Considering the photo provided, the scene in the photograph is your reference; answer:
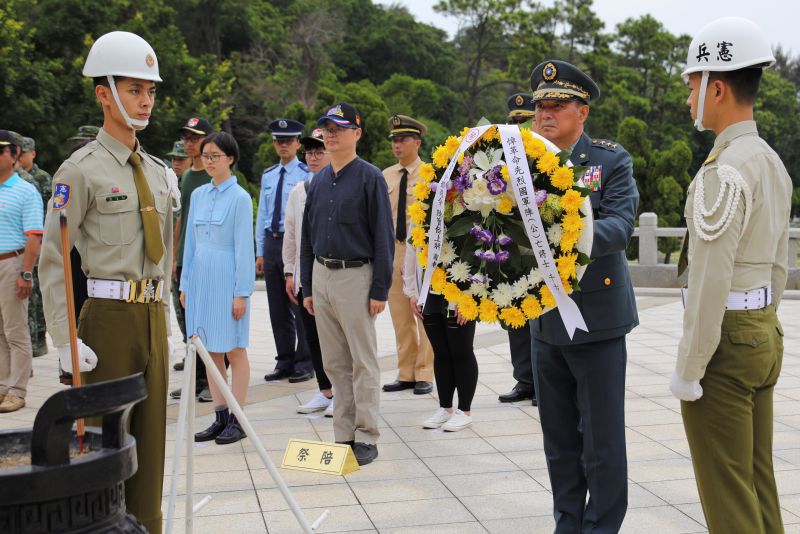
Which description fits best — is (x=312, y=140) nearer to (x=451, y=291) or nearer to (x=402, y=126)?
(x=402, y=126)

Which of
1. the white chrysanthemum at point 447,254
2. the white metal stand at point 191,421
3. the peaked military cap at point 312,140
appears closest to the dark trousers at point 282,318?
the peaked military cap at point 312,140

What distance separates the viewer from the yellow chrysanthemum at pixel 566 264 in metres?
3.22

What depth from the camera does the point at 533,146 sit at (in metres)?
3.29

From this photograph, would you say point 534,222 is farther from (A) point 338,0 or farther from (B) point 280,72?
(A) point 338,0

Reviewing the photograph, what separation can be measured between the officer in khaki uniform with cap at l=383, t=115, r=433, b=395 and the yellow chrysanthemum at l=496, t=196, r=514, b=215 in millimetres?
3562

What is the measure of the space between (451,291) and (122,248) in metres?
1.35

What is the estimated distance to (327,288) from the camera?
546 centimetres

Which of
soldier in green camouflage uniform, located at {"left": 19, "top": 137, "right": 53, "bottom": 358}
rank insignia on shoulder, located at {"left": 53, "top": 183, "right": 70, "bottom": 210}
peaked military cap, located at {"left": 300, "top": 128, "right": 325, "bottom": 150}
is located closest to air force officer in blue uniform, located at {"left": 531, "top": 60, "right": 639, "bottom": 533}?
rank insignia on shoulder, located at {"left": 53, "top": 183, "right": 70, "bottom": 210}

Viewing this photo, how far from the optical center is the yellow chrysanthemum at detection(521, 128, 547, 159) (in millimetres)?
3285

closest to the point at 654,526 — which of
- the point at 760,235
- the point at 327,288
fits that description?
the point at 760,235

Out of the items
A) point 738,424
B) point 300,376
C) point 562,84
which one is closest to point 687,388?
point 738,424

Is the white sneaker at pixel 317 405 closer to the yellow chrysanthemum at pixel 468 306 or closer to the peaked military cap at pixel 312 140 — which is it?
the peaked military cap at pixel 312 140

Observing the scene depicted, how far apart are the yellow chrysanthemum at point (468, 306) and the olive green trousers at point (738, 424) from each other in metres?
0.83

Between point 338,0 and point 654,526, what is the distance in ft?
158
